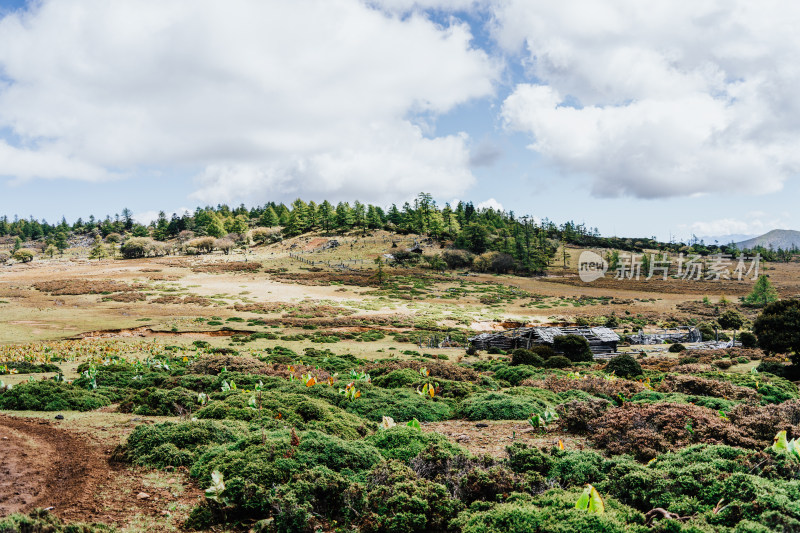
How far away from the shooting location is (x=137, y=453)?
7.48 m

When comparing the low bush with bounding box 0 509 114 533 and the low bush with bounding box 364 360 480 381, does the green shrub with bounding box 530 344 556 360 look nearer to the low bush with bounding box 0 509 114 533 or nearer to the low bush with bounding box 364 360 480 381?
the low bush with bounding box 364 360 480 381

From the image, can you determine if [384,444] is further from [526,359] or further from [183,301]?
[183,301]

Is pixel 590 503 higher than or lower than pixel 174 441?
higher

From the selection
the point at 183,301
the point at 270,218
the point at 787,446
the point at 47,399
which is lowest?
the point at 183,301

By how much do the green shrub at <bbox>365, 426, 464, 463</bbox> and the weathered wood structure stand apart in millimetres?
21577

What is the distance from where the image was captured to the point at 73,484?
638cm

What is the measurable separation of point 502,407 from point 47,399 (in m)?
11.8

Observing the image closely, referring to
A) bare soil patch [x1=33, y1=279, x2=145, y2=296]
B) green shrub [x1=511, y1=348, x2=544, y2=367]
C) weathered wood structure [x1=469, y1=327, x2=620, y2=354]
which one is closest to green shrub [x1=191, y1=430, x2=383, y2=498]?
green shrub [x1=511, y1=348, x2=544, y2=367]

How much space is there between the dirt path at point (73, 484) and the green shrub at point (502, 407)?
704 cm

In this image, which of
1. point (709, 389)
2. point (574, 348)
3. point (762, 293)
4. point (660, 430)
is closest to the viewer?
point (660, 430)

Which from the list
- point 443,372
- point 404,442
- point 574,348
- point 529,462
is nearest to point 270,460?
point 404,442

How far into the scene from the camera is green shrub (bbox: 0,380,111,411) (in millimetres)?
10688

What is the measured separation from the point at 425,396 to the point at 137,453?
292 inches

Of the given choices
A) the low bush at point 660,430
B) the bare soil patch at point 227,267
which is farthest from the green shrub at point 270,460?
the bare soil patch at point 227,267
